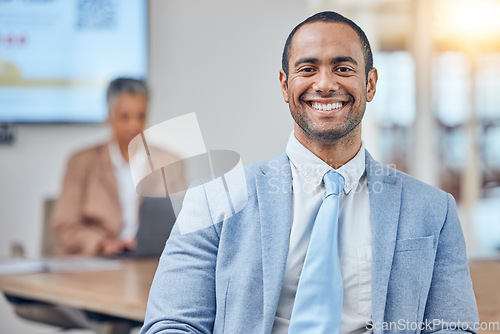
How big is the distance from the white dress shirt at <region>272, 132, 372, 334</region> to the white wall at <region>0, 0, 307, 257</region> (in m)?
0.10

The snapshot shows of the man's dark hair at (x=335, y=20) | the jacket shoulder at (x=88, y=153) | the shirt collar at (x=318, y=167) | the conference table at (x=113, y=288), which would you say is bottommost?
the conference table at (x=113, y=288)

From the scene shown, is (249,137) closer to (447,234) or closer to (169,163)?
(169,163)

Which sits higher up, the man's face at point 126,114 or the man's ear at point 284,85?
the man's ear at point 284,85

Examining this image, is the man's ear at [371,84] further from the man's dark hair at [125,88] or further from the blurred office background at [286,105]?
the man's dark hair at [125,88]

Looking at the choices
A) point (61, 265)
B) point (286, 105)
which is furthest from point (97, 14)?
point (286, 105)

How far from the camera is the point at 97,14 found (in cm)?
234

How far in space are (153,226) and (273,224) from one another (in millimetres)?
524

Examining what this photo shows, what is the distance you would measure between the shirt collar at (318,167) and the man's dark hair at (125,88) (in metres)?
1.14

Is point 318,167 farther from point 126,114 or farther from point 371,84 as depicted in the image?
point 126,114

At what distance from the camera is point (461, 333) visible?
0.83 meters

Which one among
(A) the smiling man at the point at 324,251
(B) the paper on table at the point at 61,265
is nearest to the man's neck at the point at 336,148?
(A) the smiling man at the point at 324,251

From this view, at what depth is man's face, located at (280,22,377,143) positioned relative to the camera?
0.84 meters

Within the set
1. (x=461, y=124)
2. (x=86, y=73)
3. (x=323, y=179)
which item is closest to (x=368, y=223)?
(x=323, y=179)

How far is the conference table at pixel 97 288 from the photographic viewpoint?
1210mm
